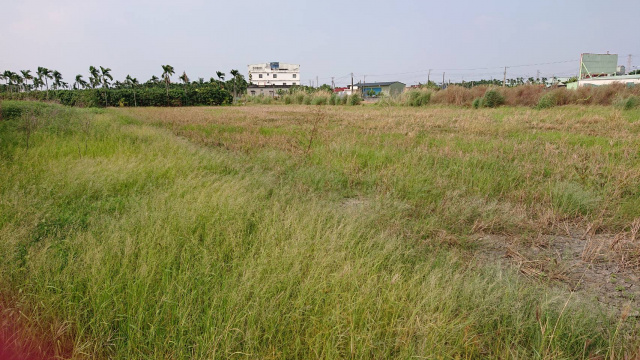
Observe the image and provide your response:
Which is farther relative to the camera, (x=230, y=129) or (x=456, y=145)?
(x=230, y=129)

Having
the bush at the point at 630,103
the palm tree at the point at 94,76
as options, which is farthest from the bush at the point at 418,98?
the palm tree at the point at 94,76

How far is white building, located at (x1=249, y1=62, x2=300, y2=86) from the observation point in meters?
95.3

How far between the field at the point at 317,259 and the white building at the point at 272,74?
9430cm

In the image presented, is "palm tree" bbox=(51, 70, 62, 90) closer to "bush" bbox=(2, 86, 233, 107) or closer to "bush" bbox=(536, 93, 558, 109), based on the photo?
"bush" bbox=(2, 86, 233, 107)

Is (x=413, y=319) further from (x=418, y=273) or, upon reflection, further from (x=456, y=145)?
(x=456, y=145)

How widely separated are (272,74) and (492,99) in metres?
84.4

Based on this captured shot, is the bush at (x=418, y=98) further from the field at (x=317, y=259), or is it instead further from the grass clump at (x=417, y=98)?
the field at (x=317, y=259)

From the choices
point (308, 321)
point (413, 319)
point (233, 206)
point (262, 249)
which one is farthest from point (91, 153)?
point (413, 319)

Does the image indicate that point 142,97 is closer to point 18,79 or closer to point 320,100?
point 320,100

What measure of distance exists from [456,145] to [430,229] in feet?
15.0

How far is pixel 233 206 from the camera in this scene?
335 centimetres

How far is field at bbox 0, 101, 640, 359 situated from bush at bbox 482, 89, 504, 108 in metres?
14.8

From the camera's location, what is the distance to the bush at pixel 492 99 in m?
19.0

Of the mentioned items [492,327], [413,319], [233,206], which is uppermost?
[233,206]
